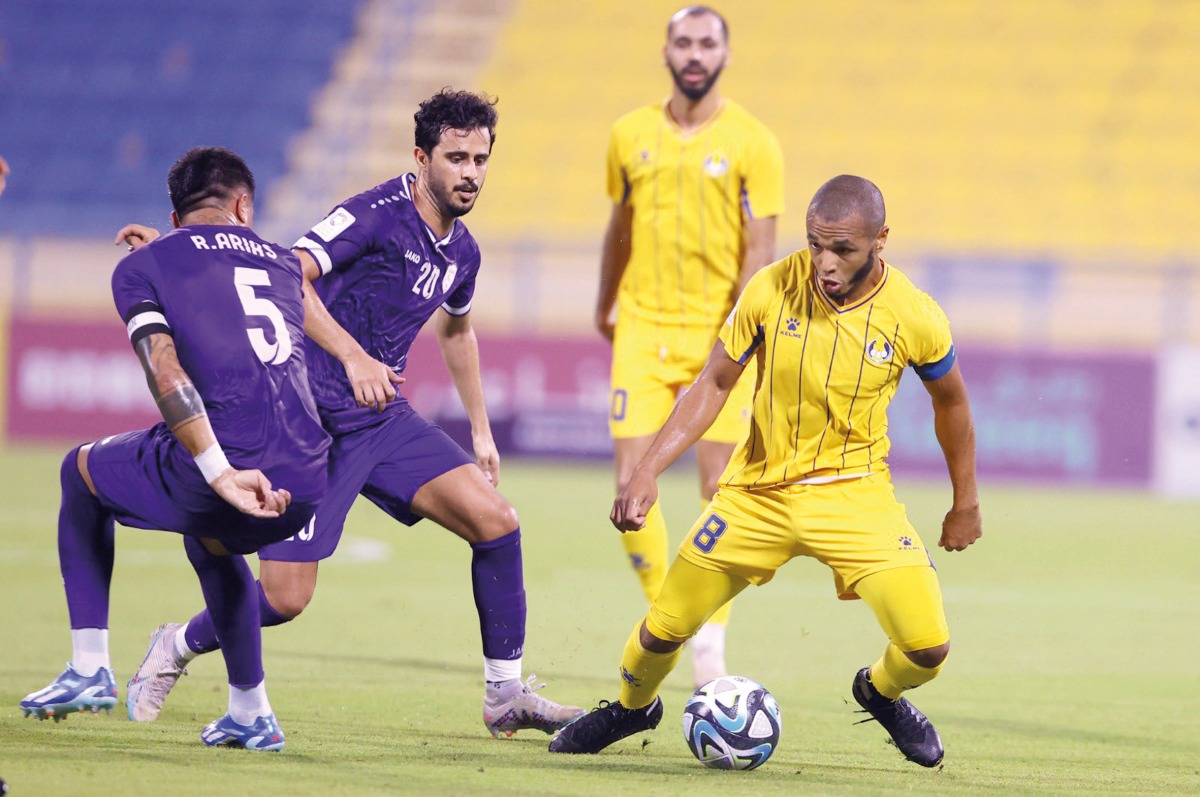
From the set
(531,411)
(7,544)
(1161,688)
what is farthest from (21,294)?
(1161,688)

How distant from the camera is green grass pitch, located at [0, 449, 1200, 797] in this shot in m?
4.81

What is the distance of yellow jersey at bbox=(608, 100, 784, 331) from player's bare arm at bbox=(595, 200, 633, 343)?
7cm

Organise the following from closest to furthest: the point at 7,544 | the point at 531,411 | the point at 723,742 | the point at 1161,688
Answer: the point at 723,742
the point at 1161,688
the point at 7,544
the point at 531,411

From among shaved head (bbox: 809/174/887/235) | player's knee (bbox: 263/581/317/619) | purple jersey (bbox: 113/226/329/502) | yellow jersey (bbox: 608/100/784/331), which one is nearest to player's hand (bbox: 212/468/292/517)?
purple jersey (bbox: 113/226/329/502)

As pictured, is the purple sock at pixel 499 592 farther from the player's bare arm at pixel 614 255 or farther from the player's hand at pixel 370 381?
Answer: the player's bare arm at pixel 614 255

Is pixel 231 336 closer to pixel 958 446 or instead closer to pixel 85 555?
pixel 85 555

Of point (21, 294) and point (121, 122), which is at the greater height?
point (121, 122)

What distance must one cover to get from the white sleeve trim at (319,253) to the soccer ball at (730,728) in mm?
1867

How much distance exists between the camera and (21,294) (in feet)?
62.3

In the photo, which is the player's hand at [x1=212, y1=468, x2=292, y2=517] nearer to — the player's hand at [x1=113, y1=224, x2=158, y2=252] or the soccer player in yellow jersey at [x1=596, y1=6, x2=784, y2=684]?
the player's hand at [x1=113, y1=224, x2=158, y2=252]

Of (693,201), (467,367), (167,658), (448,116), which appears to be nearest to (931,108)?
(693,201)

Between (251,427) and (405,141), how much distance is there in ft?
63.0

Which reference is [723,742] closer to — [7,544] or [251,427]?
[251,427]

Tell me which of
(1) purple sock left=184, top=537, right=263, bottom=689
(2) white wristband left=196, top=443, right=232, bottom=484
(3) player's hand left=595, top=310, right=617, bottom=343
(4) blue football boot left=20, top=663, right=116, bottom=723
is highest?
(3) player's hand left=595, top=310, right=617, bottom=343
